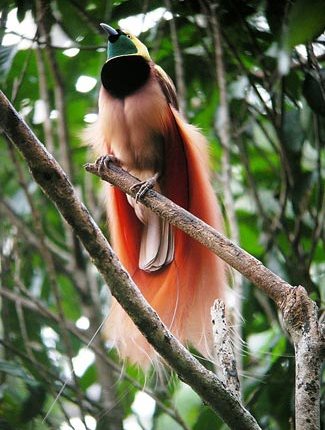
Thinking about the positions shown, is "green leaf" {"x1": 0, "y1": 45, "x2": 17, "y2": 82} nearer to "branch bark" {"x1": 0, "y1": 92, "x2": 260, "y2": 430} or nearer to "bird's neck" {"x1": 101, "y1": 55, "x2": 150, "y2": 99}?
"bird's neck" {"x1": 101, "y1": 55, "x2": 150, "y2": 99}

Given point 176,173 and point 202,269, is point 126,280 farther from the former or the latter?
point 176,173

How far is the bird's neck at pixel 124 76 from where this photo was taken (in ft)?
8.15

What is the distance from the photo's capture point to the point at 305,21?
6.22 ft

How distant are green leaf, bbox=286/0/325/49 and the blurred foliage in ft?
0.91

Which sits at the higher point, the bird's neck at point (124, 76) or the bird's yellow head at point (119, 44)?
the bird's yellow head at point (119, 44)

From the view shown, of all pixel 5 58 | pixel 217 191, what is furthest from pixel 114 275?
pixel 217 191

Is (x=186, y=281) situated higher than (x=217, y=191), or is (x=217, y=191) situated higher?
(x=186, y=281)

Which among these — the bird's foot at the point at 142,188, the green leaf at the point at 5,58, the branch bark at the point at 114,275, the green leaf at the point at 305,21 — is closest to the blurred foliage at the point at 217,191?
the green leaf at the point at 5,58

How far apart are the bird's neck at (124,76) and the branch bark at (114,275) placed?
36.5 inches

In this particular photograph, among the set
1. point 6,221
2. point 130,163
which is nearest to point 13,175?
point 6,221

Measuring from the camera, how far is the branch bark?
1579 mm

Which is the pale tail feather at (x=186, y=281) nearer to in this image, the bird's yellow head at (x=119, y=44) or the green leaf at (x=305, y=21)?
the bird's yellow head at (x=119, y=44)

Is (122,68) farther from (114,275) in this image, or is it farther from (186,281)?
(114,275)

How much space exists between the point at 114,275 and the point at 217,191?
1.47 m
